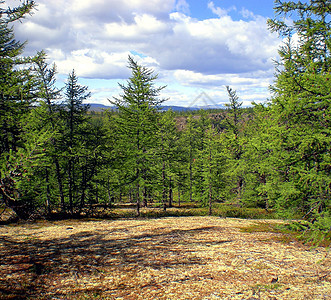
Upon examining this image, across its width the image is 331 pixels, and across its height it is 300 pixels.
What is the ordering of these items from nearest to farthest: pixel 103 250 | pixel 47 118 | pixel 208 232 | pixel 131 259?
pixel 131 259, pixel 103 250, pixel 208 232, pixel 47 118

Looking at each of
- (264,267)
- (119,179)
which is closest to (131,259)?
(264,267)

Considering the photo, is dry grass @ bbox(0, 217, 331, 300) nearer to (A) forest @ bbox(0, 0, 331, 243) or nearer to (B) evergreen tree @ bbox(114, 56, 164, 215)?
(A) forest @ bbox(0, 0, 331, 243)

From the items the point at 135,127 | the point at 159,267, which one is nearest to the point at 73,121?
the point at 135,127

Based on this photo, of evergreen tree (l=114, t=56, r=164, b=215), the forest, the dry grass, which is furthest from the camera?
evergreen tree (l=114, t=56, r=164, b=215)

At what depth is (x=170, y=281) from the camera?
6.55 meters

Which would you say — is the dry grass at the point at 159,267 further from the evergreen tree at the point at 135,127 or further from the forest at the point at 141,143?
the evergreen tree at the point at 135,127

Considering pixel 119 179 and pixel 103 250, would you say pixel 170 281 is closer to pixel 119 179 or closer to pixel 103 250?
pixel 103 250

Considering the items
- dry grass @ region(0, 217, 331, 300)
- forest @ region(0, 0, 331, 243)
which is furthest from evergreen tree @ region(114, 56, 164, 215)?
dry grass @ region(0, 217, 331, 300)

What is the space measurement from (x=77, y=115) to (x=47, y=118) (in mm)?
2493

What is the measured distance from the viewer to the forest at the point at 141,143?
27.8ft

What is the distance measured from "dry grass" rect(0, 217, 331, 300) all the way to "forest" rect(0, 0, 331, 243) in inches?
59.0

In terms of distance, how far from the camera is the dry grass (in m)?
5.97

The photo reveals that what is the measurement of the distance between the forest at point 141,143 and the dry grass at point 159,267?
150 cm

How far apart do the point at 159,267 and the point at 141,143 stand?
11859 mm
